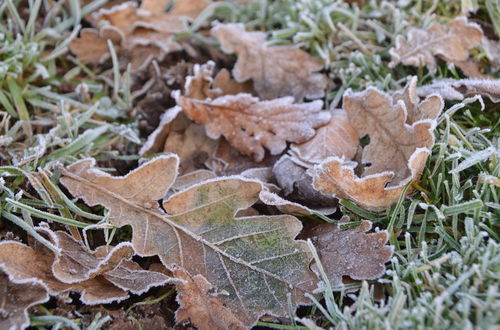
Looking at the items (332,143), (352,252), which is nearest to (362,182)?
(352,252)

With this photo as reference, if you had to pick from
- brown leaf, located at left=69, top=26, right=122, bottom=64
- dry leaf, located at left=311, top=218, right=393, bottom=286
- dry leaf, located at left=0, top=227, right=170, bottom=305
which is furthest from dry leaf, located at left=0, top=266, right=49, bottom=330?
brown leaf, located at left=69, top=26, right=122, bottom=64

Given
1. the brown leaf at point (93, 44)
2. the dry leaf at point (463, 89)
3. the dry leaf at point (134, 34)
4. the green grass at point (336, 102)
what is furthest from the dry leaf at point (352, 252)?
the brown leaf at point (93, 44)

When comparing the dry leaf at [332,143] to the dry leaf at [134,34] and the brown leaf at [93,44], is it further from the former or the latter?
the brown leaf at [93,44]

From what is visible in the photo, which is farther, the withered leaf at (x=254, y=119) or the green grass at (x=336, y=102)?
the withered leaf at (x=254, y=119)

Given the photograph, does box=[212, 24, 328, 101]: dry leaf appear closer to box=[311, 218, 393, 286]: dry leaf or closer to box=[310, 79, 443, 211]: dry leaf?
box=[310, 79, 443, 211]: dry leaf

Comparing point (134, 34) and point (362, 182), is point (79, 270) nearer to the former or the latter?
point (362, 182)

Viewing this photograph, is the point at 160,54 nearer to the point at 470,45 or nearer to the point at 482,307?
the point at 470,45

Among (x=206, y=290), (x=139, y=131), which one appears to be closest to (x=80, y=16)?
(x=139, y=131)
